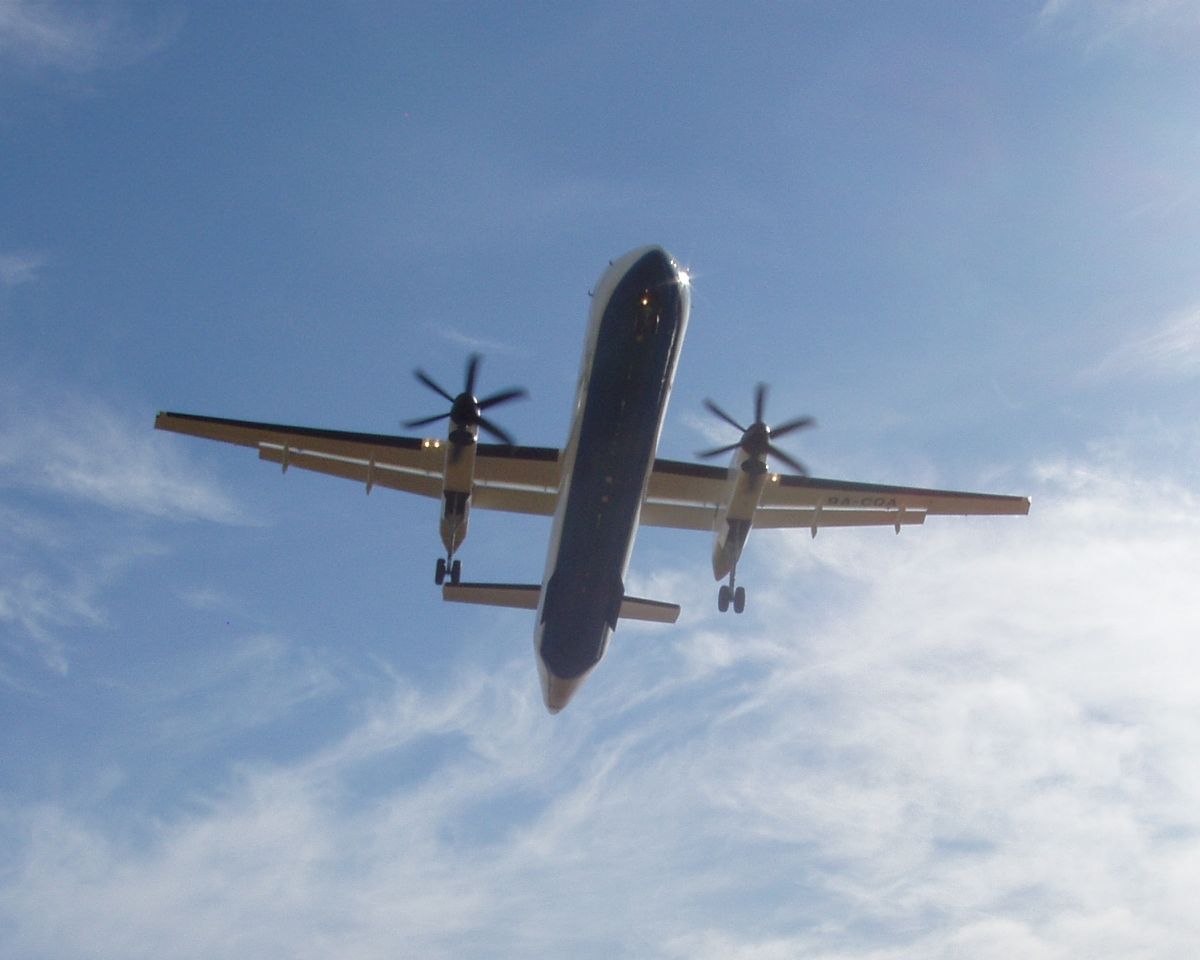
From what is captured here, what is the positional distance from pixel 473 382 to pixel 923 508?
11.4 m

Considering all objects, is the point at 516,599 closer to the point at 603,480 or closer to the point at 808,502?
the point at 603,480

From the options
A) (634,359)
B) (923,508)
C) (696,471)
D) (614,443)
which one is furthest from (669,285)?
(923,508)

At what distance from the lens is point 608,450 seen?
20.7 metres

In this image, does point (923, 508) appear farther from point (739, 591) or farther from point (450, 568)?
point (450, 568)

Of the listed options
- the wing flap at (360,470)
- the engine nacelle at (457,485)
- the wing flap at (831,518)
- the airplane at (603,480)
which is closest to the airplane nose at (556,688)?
the airplane at (603,480)

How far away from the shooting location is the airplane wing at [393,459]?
24094mm

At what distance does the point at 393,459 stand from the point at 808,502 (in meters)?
9.92

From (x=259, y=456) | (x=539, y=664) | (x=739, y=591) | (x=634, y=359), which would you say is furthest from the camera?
(x=739, y=591)

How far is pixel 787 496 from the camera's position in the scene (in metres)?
27.2

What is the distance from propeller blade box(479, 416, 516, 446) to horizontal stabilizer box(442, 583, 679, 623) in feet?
10.2

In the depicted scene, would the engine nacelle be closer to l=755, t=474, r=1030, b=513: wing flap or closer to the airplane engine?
the airplane engine

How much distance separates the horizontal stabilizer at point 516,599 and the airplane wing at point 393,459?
2.80 meters

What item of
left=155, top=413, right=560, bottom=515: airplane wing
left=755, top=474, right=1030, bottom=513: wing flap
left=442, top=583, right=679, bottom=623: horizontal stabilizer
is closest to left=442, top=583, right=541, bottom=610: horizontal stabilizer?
left=442, top=583, right=679, bottom=623: horizontal stabilizer

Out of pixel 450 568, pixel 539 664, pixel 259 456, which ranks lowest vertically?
pixel 539 664
